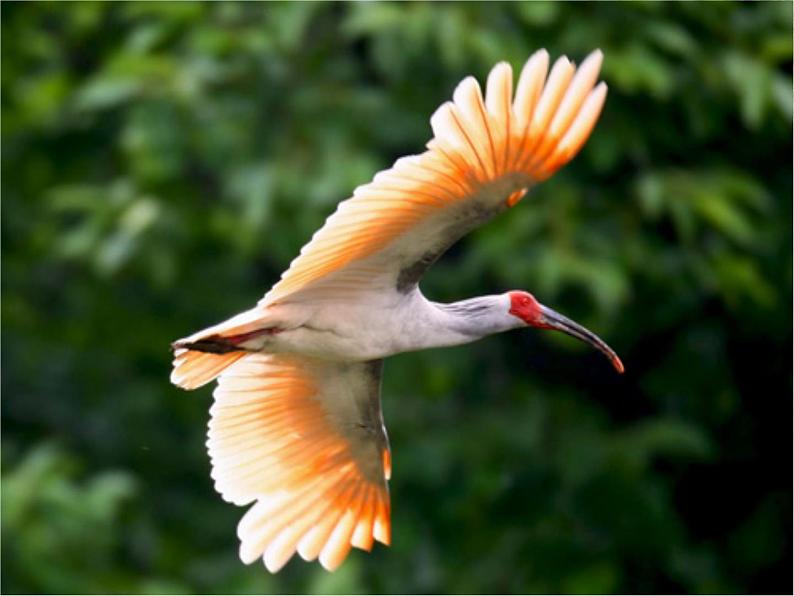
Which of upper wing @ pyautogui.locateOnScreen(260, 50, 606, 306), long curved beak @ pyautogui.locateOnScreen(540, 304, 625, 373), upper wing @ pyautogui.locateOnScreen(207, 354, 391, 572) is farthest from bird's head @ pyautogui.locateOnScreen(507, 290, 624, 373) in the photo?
upper wing @ pyautogui.locateOnScreen(207, 354, 391, 572)

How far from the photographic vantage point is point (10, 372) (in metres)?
13.2

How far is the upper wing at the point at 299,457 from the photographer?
24.3 ft

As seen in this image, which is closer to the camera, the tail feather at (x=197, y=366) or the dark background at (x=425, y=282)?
the tail feather at (x=197, y=366)

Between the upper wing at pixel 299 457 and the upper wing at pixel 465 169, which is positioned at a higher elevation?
the upper wing at pixel 465 169

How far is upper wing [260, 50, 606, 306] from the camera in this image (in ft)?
19.7

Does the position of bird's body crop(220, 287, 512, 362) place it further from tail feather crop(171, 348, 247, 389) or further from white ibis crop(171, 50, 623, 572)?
tail feather crop(171, 348, 247, 389)

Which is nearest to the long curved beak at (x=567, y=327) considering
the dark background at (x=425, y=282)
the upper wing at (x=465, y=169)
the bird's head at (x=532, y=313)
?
the bird's head at (x=532, y=313)

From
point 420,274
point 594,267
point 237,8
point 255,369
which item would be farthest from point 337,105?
point 420,274

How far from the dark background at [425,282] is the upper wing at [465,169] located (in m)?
4.10

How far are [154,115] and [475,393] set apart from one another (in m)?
2.87

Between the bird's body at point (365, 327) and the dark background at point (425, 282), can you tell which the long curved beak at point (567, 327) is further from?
the dark background at point (425, 282)

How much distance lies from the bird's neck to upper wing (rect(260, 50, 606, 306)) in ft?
0.84

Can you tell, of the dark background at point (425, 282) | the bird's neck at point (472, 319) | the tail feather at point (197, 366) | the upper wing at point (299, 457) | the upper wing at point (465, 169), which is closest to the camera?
the upper wing at point (465, 169)

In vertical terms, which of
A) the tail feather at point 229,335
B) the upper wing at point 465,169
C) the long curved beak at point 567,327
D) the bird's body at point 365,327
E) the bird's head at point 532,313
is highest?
the upper wing at point 465,169
